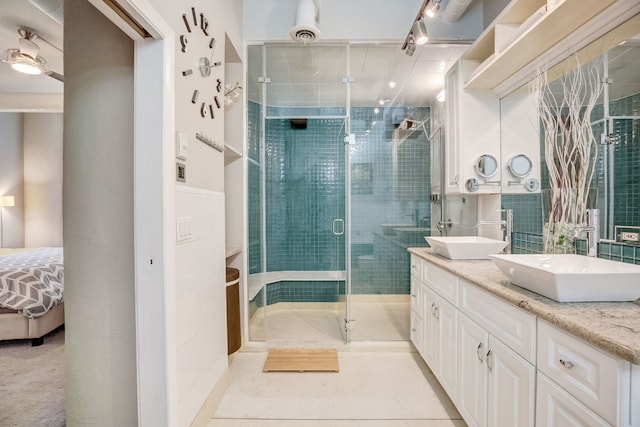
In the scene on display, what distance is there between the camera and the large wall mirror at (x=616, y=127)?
124 cm

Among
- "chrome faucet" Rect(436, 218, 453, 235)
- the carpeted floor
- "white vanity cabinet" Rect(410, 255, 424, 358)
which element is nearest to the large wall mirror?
"white vanity cabinet" Rect(410, 255, 424, 358)

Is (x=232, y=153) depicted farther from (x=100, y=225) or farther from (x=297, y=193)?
(x=100, y=225)

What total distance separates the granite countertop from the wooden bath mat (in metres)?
1.46

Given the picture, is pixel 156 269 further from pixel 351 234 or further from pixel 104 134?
pixel 351 234

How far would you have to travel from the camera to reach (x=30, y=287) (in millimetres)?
2471

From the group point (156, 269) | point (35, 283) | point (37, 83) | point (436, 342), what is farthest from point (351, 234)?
point (37, 83)

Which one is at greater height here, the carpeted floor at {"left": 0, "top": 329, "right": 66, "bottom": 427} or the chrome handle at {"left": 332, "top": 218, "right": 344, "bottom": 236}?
the chrome handle at {"left": 332, "top": 218, "right": 344, "bottom": 236}

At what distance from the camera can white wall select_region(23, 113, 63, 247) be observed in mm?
4898

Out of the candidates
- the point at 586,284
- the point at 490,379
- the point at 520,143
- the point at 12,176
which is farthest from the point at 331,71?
the point at 12,176

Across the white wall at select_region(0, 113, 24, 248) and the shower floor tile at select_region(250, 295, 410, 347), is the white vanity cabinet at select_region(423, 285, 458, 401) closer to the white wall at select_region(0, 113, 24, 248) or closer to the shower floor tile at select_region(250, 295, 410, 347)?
the shower floor tile at select_region(250, 295, 410, 347)

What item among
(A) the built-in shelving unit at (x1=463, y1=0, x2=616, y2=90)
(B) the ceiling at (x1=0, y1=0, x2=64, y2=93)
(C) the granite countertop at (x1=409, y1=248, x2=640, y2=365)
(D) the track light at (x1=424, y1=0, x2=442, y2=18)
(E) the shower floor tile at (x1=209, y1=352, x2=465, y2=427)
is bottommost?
(E) the shower floor tile at (x1=209, y1=352, x2=465, y2=427)

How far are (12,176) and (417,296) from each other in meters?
6.64

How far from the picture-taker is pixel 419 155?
312cm

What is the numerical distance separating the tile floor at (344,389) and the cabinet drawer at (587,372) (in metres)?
1.05
